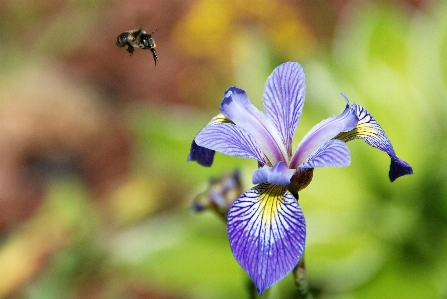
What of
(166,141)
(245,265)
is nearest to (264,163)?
(245,265)

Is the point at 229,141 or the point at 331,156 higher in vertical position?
the point at 229,141

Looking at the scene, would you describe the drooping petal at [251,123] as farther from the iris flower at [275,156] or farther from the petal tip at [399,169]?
the petal tip at [399,169]

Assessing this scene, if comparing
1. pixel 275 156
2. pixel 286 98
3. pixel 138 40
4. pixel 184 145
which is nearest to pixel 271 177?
pixel 275 156

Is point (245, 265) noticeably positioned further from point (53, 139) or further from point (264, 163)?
point (53, 139)

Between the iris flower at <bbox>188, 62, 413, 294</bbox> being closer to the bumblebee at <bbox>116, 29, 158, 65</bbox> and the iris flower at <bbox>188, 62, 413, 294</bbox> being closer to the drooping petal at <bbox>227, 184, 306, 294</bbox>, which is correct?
the drooping petal at <bbox>227, 184, 306, 294</bbox>

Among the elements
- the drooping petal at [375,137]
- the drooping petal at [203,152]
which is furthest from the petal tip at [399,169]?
the drooping petal at [203,152]

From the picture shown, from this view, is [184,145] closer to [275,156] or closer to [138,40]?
[138,40]

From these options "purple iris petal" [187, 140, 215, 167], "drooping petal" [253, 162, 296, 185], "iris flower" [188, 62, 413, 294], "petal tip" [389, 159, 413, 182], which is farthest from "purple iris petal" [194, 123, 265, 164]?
"petal tip" [389, 159, 413, 182]
